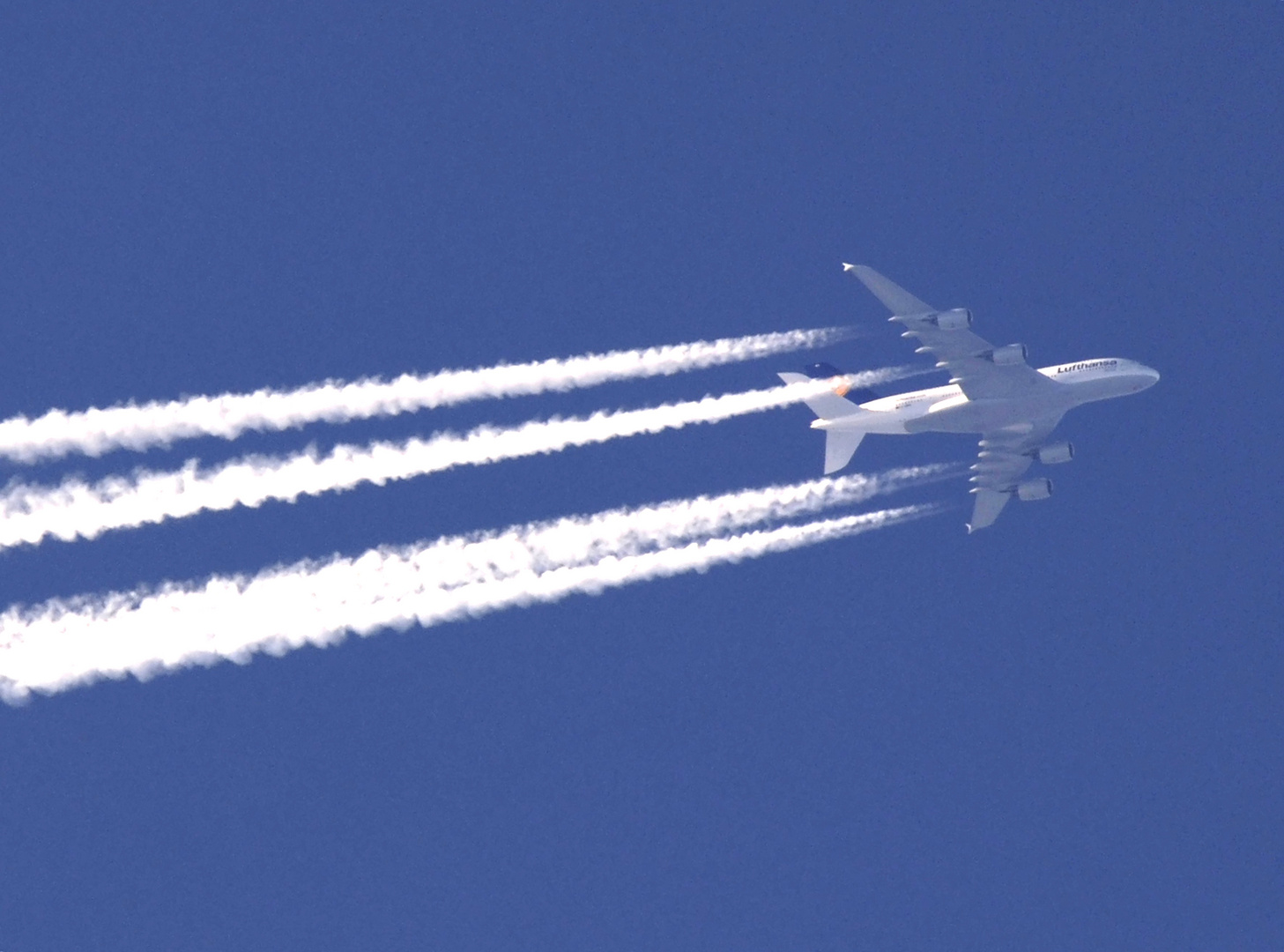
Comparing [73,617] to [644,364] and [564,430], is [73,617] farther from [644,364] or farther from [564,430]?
[644,364]

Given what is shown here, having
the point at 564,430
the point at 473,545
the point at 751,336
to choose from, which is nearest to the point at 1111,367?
the point at 751,336

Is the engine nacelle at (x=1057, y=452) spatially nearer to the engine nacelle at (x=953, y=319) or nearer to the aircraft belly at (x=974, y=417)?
the aircraft belly at (x=974, y=417)

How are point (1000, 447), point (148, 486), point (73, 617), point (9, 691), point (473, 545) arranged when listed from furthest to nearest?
point (1000, 447)
point (473, 545)
point (148, 486)
point (73, 617)
point (9, 691)

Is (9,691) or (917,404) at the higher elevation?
(917,404)

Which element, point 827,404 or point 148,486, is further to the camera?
point 827,404

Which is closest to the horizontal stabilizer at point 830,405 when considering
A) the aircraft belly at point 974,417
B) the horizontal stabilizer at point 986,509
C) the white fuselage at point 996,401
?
the white fuselage at point 996,401

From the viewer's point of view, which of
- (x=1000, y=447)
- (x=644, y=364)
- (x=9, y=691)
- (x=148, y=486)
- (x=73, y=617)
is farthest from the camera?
(x=1000, y=447)

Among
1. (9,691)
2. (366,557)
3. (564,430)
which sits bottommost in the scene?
(9,691)

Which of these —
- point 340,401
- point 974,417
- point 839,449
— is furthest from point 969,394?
point 340,401
